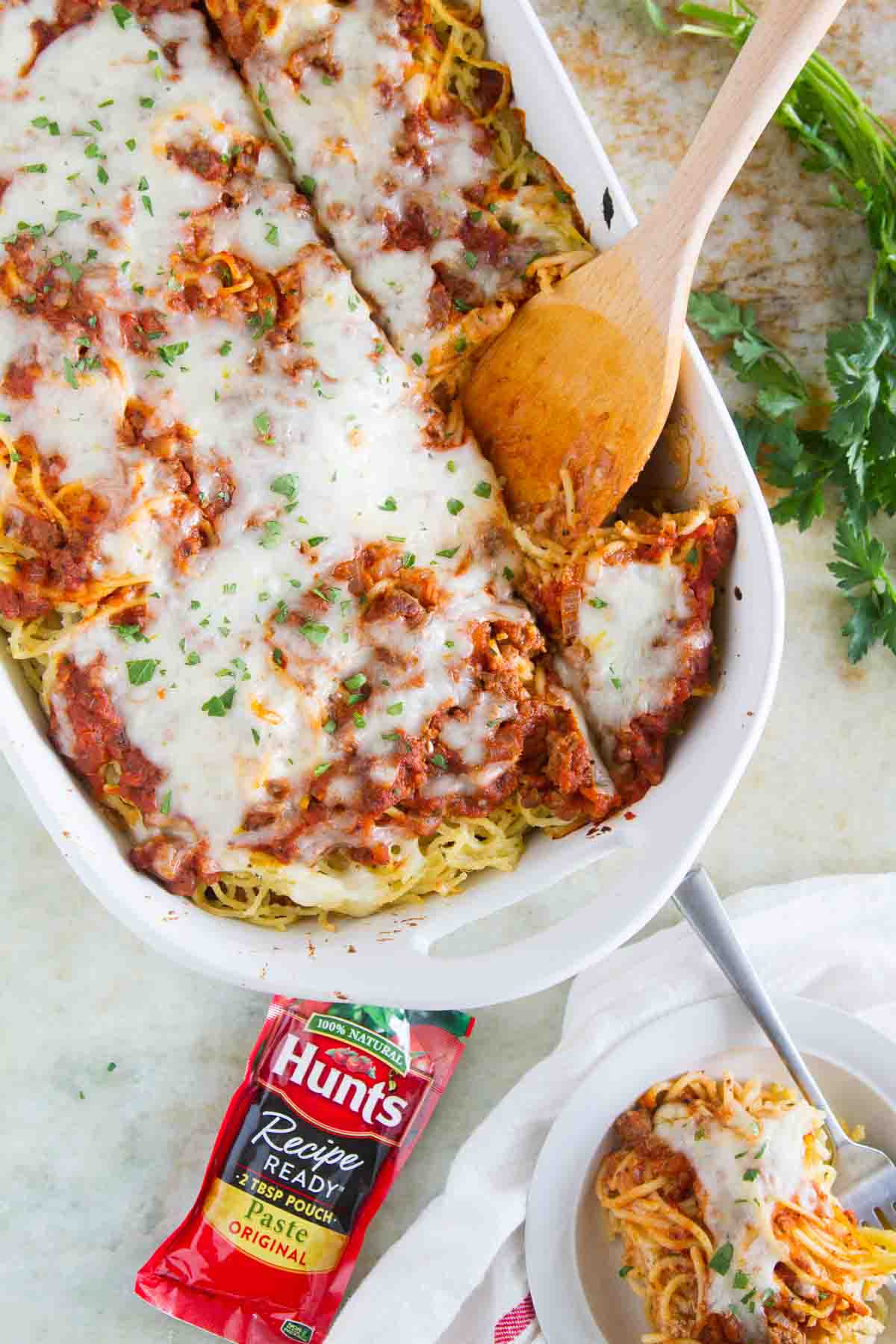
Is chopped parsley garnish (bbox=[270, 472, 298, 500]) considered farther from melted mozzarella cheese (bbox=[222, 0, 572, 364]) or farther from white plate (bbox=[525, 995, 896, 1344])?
white plate (bbox=[525, 995, 896, 1344])

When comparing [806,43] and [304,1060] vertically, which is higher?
[806,43]

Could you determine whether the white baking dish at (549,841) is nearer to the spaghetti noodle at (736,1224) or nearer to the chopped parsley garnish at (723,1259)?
the spaghetti noodle at (736,1224)

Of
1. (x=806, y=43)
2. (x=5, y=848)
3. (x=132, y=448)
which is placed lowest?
(x=5, y=848)

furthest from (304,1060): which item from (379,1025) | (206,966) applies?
(206,966)

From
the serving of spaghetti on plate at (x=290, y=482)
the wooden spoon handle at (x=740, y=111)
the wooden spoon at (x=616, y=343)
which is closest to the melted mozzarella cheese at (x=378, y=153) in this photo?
the serving of spaghetti on plate at (x=290, y=482)

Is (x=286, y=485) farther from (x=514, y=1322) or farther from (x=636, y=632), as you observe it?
(x=514, y=1322)

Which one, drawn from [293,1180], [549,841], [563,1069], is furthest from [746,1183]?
[293,1180]

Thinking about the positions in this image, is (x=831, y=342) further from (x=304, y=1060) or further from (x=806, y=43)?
(x=304, y=1060)
